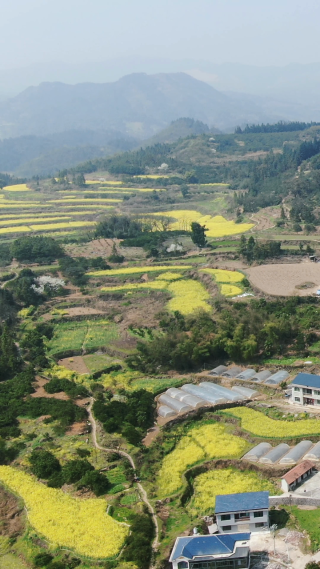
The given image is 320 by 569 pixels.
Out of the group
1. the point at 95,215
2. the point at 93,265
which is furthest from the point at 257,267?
the point at 95,215

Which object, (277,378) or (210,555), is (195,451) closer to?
(277,378)

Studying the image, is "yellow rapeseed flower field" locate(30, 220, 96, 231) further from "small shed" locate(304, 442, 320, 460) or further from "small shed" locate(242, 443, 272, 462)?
"small shed" locate(304, 442, 320, 460)

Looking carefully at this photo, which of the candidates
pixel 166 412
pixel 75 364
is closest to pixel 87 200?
pixel 75 364

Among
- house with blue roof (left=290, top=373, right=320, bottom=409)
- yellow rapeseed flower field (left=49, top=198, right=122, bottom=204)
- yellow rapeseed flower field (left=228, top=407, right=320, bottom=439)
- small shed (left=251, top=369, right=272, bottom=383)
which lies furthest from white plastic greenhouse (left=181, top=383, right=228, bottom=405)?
yellow rapeseed flower field (left=49, top=198, right=122, bottom=204)

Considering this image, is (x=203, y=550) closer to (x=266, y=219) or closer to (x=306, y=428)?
(x=306, y=428)

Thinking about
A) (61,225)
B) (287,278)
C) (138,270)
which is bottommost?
(138,270)

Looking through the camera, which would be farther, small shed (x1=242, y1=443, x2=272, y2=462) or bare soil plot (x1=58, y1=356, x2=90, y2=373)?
bare soil plot (x1=58, y1=356, x2=90, y2=373)
